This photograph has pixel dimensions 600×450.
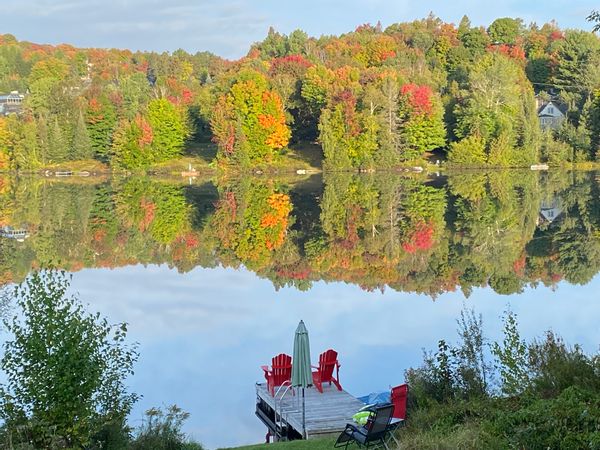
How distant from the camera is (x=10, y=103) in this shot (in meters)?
97.9

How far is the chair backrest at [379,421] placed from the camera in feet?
25.9

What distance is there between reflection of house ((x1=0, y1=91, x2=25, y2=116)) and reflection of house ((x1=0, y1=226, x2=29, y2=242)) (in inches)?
2293

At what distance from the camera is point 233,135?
63.8 meters

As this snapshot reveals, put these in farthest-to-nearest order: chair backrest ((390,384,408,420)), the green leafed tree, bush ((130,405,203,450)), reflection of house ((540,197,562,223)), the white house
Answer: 1. the white house
2. the green leafed tree
3. reflection of house ((540,197,562,223))
4. chair backrest ((390,384,408,420))
5. bush ((130,405,203,450))

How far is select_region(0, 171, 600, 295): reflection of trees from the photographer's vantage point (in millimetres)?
20984

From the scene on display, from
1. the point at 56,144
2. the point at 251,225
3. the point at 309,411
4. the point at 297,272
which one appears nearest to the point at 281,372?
the point at 309,411

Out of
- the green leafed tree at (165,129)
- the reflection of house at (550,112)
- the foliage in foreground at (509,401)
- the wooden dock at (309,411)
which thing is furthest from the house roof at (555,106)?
the wooden dock at (309,411)

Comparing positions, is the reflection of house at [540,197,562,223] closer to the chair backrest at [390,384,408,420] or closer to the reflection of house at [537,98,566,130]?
the chair backrest at [390,384,408,420]

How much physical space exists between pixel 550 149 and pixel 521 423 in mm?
59811

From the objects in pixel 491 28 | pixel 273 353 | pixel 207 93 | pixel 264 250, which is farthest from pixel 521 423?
pixel 491 28

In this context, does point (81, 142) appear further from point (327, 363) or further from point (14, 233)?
point (327, 363)

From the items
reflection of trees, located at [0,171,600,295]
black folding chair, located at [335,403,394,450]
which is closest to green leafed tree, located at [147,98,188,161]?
reflection of trees, located at [0,171,600,295]

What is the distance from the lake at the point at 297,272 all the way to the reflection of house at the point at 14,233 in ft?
0.77

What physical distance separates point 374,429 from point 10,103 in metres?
97.9
